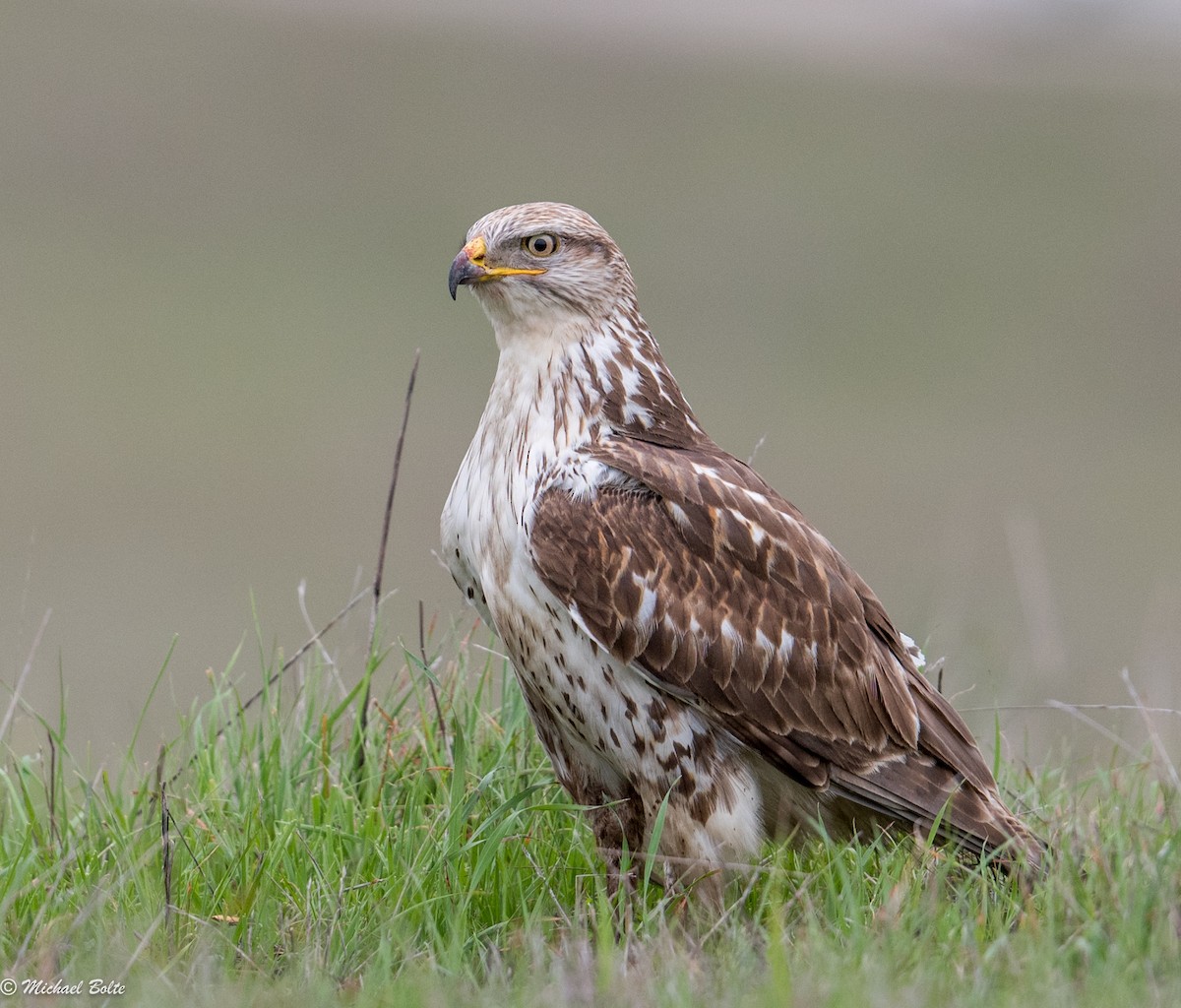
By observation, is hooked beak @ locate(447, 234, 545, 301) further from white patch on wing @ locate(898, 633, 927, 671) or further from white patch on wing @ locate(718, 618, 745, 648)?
white patch on wing @ locate(898, 633, 927, 671)

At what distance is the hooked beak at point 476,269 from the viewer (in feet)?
15.0

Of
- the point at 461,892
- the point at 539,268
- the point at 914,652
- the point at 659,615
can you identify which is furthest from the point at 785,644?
the point at 539,268

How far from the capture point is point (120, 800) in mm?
4473

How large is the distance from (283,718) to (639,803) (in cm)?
116

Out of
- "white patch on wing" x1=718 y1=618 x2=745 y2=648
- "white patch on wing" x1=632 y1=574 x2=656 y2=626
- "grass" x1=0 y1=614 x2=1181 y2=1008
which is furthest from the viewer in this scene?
"white patch on wing" x1=718 y1=618 x2=745 y2=648

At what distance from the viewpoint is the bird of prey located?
419 centimetres

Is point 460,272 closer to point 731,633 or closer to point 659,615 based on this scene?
point 659,615

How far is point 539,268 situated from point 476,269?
7.2 inches

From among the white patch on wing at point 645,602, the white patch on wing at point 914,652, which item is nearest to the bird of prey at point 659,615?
the white patch on wing at point 645,602

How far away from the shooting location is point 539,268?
465 centimetres

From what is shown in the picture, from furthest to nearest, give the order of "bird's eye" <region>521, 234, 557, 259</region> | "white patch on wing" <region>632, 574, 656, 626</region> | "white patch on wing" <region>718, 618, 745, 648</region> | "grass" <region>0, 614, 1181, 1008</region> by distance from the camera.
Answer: "bird's eye" <region>521, 234, 557, 259</region> < "white patch on wing" <region>718, 618, 745, 648</region> < "white patch on wing" <region>632, 574, 656, 626</region> < "grass" <region>0, 614, 1181, 1008</region>

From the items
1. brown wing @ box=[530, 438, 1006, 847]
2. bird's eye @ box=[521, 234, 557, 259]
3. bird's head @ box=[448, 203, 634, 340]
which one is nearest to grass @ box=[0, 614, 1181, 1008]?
brown wing @ box=[530, 438, 1006, 847]

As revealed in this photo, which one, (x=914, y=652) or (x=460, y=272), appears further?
(x=914, y=652)

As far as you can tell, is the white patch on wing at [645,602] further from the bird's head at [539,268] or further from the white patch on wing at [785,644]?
the bird's head at [539,268]
